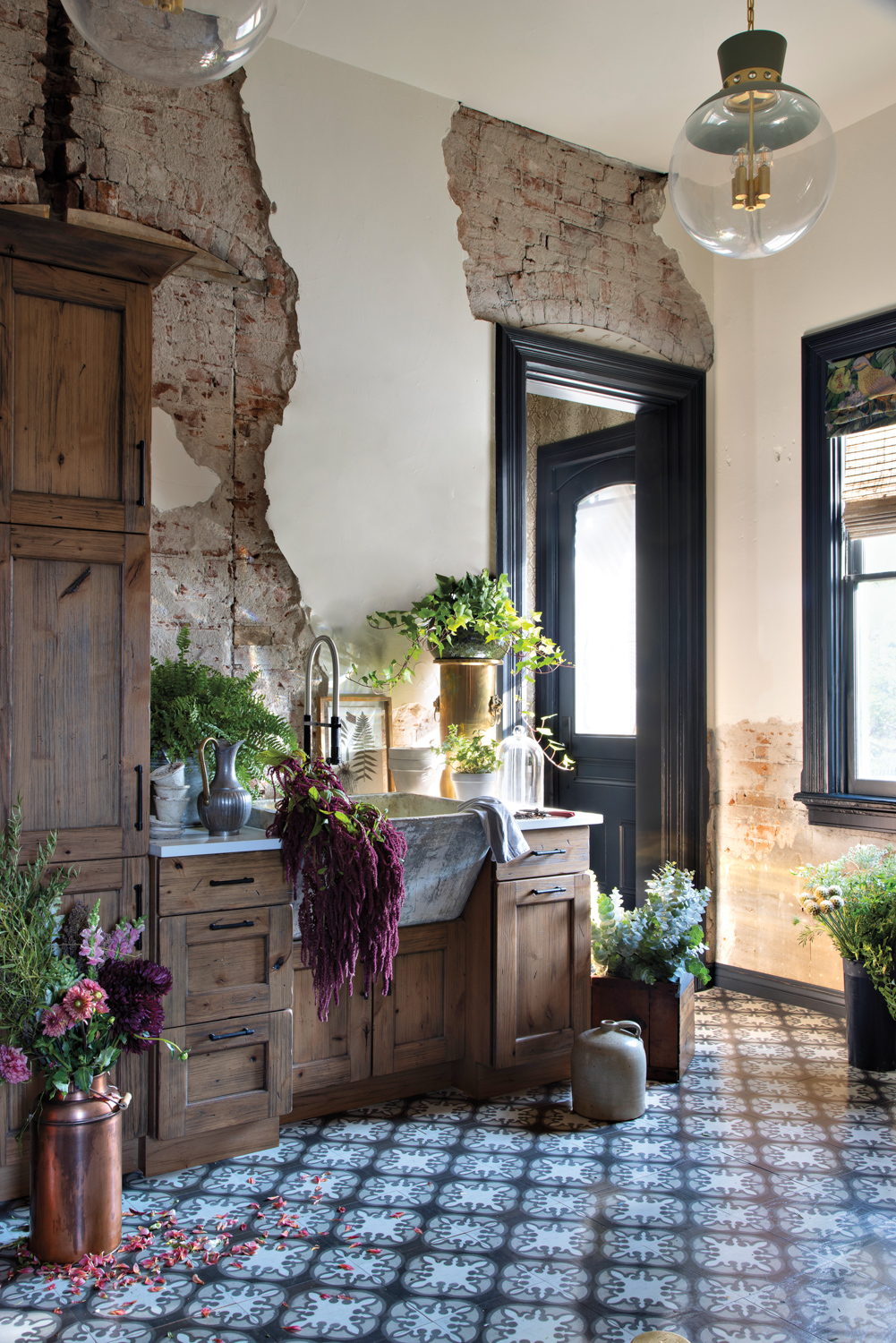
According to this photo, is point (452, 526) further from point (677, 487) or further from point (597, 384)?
point (677, 487)

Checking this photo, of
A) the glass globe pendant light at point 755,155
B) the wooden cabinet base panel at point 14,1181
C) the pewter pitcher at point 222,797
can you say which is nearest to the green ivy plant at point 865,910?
the pewter pitcher at point 222,797

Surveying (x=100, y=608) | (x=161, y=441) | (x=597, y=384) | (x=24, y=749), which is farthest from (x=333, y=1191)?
(x=597, y=384)

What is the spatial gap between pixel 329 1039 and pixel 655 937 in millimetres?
1234

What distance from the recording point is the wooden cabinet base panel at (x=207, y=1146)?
286cm

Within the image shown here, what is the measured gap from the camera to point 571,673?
5840 millimetres

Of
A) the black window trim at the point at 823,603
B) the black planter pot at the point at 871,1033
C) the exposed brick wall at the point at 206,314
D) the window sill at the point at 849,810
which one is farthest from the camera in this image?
the black window trim at the point at 823,603

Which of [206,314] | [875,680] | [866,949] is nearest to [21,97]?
[206,314]

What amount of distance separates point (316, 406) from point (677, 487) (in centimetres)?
201

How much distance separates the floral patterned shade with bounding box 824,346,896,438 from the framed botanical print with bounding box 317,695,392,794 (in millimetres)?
2333

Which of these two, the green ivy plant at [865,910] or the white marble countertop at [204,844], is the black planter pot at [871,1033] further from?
the white marble countertop at [204,844]

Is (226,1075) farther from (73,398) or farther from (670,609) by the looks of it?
(670,609)

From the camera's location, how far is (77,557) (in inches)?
110

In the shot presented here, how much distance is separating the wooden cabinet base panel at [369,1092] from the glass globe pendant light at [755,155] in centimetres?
271

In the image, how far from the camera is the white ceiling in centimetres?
367
